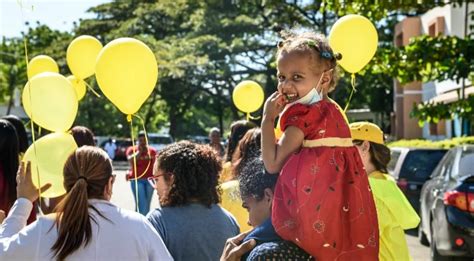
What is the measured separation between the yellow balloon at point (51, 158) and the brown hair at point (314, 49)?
1868 mm

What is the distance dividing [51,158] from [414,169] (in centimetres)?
936

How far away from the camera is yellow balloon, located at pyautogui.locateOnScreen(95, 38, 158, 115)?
4.63m

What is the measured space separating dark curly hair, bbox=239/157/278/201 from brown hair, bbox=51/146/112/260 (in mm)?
645

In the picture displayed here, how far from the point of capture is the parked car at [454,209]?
8125mm

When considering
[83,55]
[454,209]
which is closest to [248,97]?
[83,55]

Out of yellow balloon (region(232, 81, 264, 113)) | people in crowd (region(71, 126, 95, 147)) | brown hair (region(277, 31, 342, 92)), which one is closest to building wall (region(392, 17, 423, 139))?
yellow balloon (region(232, 81, 264, 113))

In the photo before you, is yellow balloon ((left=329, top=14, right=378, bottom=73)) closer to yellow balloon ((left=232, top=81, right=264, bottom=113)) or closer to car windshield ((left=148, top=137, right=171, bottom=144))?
yellow balloon ((left=232, top=81, right=264, bottom=113))

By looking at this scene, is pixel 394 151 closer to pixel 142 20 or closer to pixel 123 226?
pixel 123 226

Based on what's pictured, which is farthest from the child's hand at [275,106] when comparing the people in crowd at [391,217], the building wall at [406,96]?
the building wall at [406,96]

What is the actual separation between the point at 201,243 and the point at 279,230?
1.12 meters

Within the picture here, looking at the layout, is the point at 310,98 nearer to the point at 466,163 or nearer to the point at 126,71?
the point at 126,71

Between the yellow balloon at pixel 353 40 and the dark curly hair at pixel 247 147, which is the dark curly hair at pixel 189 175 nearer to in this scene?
the dark curly hair at pixel 247 147

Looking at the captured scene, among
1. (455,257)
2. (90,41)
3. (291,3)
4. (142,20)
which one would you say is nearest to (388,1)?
(455,257)

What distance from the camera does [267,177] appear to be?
3084 mm
